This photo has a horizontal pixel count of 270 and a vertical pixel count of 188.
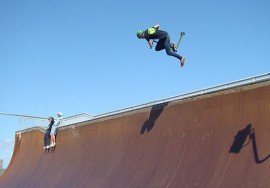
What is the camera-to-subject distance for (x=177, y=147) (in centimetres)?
986

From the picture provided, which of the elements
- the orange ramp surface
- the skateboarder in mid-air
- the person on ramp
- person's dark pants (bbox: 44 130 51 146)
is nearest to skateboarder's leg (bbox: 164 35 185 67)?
the skateboarder in mid-air

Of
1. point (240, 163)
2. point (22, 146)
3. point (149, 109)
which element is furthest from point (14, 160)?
point (240, 163)

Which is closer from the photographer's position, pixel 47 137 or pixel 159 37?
pixel 159 37

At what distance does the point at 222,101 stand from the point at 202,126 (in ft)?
2.78

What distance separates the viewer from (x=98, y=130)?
1440 centimetres

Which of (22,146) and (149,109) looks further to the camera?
(22,146)

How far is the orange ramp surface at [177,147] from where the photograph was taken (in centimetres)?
780

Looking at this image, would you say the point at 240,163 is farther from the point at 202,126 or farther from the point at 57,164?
the point at 57,164

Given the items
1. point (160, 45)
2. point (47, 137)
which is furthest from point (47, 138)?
point (160, 45)

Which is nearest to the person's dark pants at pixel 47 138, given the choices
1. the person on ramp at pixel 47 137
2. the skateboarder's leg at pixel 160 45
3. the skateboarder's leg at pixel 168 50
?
the person on ramp at pixel 47 137

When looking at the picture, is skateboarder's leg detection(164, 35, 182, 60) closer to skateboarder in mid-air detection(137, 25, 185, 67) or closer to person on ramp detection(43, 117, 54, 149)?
skateboarder in mid-air detection(137, 25, 185, 67)

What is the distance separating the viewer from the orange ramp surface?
780cm

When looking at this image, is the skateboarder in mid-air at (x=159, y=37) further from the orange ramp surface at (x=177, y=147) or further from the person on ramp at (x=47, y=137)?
the person on ramp at (x=47, y=137)

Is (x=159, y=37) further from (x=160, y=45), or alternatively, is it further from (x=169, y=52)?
(x=169, y=52)
